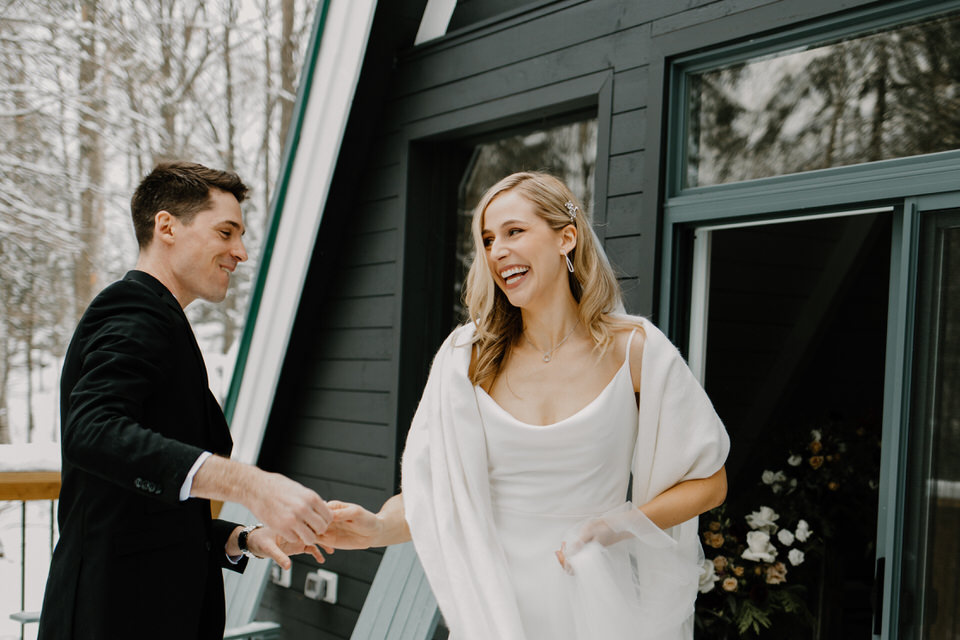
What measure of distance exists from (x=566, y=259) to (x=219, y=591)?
100cm

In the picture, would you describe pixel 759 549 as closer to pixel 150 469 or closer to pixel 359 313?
pixel 150 469

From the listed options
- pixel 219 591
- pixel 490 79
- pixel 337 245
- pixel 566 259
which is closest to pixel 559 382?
pixel 566 259

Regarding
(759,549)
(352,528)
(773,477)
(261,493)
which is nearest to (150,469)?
(261,493)

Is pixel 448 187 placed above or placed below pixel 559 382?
above

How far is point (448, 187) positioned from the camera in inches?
151

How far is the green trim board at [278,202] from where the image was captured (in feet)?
12.4

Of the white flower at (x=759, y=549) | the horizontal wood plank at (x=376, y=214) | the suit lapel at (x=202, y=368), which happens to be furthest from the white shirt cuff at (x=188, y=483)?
the horizontal wood plank at (x=376, y=214)

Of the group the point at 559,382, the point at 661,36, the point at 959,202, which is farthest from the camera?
the point at 661,36

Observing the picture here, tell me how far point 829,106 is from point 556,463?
4.48 ft

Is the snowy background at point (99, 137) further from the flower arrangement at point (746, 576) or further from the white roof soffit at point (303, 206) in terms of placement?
the flower arrangement at point (746, 576)

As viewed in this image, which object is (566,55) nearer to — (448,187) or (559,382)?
(448,187)

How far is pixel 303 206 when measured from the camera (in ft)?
12.9

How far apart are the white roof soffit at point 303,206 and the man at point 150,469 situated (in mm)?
2050

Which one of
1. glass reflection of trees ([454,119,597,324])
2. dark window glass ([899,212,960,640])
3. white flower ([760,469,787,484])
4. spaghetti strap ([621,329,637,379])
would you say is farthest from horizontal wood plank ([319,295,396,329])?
dark window glass ([899,212,960,640])
